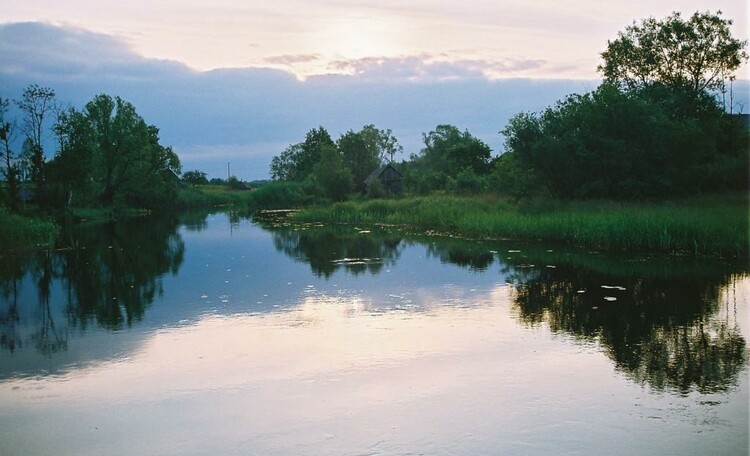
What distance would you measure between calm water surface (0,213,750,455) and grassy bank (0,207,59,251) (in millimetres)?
8808

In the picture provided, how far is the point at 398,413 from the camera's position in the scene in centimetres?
809

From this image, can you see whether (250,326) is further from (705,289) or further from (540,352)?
(705,289)

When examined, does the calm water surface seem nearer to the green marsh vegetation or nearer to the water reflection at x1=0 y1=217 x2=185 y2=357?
the water reflection at x1=0 y1=217 x2=185 y2=357

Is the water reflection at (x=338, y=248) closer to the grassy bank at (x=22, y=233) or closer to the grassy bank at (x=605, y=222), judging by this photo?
the grassy bank at (x=605, y=222)

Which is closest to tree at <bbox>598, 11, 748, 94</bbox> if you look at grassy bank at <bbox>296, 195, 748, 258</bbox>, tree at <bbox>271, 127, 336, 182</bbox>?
grassy bank at <bbox>296, 195, 748, 258</bbox>

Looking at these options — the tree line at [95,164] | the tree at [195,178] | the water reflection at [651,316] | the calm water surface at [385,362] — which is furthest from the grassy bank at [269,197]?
the water reflection at [651,316]

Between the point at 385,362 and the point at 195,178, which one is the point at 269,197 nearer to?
the point at 195,178

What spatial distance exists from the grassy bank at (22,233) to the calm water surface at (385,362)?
881 cm

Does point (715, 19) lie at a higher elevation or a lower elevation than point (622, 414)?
higher

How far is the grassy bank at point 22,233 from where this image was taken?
27906 mm

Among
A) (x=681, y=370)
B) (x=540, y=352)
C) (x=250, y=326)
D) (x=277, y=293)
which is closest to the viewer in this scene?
(x=681, y=370)

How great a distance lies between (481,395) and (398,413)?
49.6 inches

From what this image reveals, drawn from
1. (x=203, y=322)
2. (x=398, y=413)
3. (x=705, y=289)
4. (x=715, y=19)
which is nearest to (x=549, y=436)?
(x=398, y=413)

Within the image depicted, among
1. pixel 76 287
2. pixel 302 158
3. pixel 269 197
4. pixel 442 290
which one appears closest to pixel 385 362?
pixel 442 290
